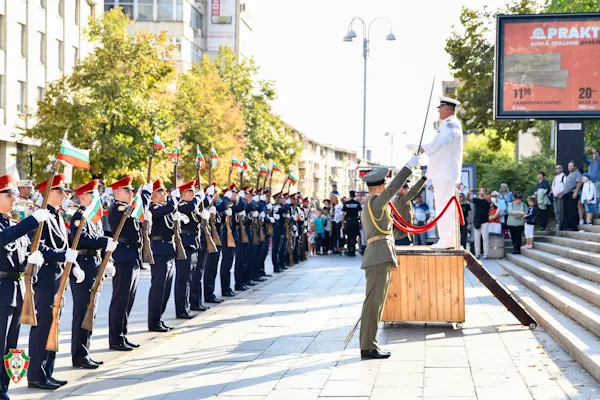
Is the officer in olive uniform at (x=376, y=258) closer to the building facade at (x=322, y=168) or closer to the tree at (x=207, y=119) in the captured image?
the tree at (x=207, y=119)

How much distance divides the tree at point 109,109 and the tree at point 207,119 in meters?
6.61

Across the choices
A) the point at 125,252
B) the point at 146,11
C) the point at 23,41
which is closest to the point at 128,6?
the point at 146,11

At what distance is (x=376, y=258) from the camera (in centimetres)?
1011

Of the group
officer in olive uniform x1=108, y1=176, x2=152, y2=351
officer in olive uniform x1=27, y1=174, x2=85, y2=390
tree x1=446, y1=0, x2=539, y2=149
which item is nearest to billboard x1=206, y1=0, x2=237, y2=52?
tree x1=446, y1=0, x2=539, y2=149

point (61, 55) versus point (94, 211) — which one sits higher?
point (61, 55)

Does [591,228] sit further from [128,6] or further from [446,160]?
[128,6]

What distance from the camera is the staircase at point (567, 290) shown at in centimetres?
1004

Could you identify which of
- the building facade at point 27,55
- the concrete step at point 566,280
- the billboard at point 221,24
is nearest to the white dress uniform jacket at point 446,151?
the concrete step at point 566,280

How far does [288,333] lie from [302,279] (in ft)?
28.0

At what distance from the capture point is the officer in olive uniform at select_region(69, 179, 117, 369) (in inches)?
377

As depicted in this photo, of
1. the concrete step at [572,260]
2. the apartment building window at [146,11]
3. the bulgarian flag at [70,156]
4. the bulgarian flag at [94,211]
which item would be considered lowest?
the concrete step at [572,260]

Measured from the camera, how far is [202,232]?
14945mm

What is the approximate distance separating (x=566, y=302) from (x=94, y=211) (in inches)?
262

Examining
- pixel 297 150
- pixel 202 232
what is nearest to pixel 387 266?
pixel 202 232
